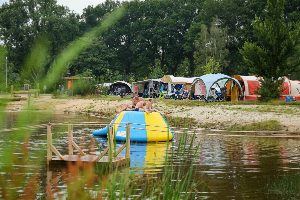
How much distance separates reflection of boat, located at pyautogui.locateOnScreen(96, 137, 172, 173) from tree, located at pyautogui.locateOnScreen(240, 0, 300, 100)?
17.6 metres

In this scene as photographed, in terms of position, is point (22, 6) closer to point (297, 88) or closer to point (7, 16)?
point (7, 16)

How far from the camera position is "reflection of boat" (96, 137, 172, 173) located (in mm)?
9133

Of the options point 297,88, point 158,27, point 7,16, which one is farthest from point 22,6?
point 158,27

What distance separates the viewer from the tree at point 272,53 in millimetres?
28906

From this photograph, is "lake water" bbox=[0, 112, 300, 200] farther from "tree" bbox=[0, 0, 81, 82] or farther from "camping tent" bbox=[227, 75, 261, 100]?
"camping tent" bbox=[227, 75, 261, 100]

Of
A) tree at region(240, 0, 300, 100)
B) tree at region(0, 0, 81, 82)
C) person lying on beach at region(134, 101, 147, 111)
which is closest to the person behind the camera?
tree at region(0, 0, 81, 82)

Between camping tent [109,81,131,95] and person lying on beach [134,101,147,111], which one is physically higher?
camping tent [109,81,131,95]

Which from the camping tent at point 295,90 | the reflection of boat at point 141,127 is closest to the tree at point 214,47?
the camping tent at point 295,90

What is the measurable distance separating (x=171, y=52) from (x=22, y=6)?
7399cm

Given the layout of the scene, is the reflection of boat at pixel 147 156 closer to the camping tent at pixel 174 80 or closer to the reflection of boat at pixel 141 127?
the reflection of boat at pixel 141 127

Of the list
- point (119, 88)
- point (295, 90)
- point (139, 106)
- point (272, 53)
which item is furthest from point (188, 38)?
point (139, 106)

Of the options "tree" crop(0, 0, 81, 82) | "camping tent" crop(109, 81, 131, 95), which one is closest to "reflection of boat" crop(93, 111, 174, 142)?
"tree" crop(0, 0, 81, 82)

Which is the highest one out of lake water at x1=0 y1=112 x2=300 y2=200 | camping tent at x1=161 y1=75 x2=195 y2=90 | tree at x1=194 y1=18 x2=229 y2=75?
tree at x1=194 y1=18 x2=229 y2=75

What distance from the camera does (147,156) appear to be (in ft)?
35.8
